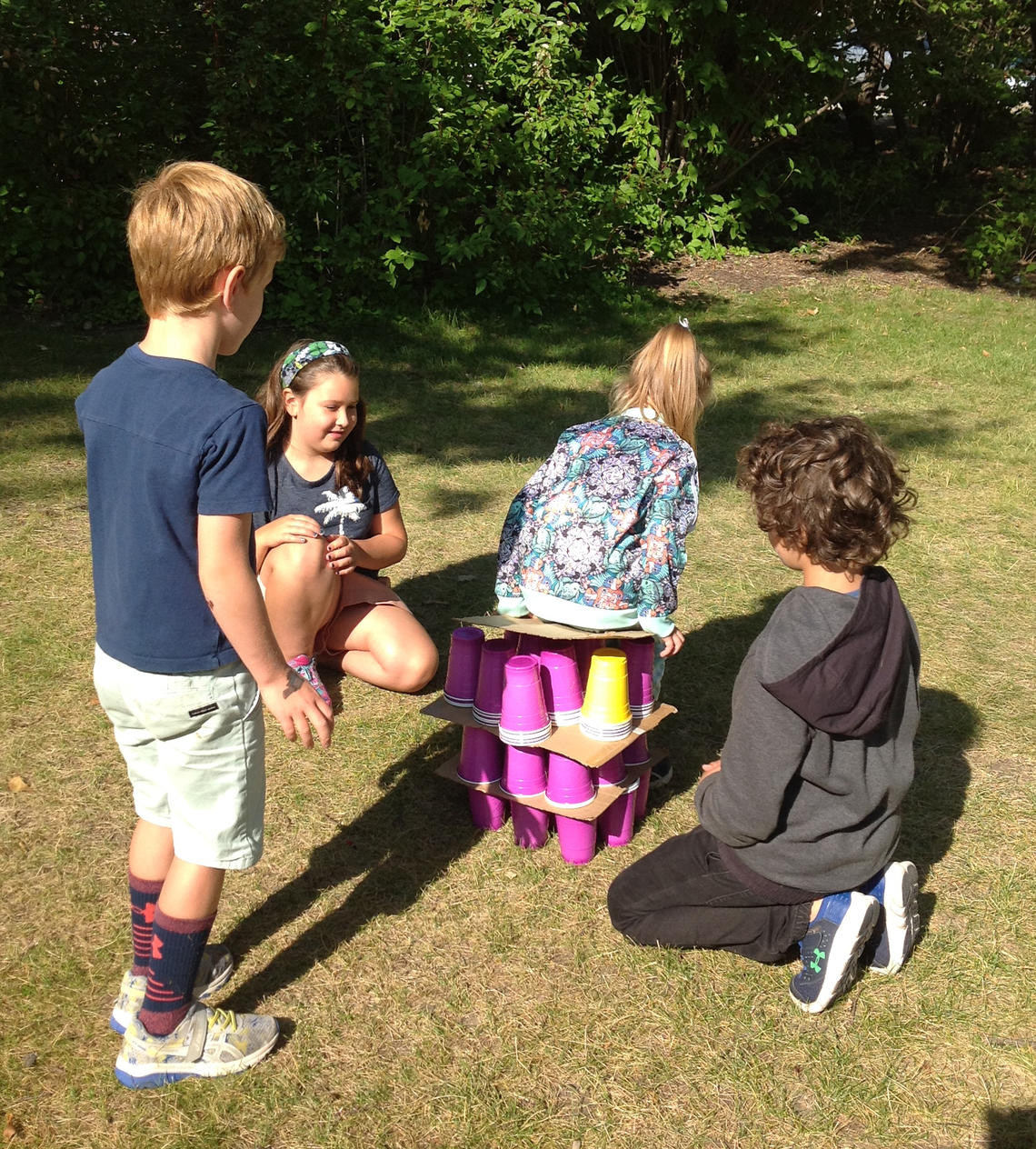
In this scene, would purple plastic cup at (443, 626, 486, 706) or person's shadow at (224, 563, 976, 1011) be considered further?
purple plastic cup at (443, 626, 486, 706)

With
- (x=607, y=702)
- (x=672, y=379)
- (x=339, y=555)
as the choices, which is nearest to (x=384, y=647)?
(x=339, y=555)

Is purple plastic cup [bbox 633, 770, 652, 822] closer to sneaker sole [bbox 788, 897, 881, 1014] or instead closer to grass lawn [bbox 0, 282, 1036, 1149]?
grass lawn [bbox 0, 282, 1036, 1149]

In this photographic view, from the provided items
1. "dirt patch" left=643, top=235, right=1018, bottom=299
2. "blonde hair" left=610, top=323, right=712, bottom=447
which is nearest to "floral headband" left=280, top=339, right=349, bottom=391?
"blonde hair" left=610, top=323, right=712, bottom=447

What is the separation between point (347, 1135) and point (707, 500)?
14.2ft

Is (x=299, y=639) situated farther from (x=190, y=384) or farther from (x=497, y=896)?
(x=190, y=384)

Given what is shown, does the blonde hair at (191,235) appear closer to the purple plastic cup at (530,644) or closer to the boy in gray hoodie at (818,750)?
the boy in gray hoodie at (818,750)

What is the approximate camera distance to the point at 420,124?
8.77 m

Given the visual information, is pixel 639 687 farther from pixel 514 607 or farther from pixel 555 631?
pixel 514 607

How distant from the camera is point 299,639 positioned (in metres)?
3.85

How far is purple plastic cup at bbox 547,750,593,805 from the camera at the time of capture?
10.3 feet

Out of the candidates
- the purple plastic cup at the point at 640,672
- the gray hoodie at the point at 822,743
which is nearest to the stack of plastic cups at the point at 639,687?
the purple plastic cup at the point at 640,672

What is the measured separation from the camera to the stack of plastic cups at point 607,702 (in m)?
3.07

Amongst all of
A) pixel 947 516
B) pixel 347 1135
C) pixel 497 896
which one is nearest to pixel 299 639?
pixel 497 896

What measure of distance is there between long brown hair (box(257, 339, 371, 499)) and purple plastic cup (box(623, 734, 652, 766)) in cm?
141
